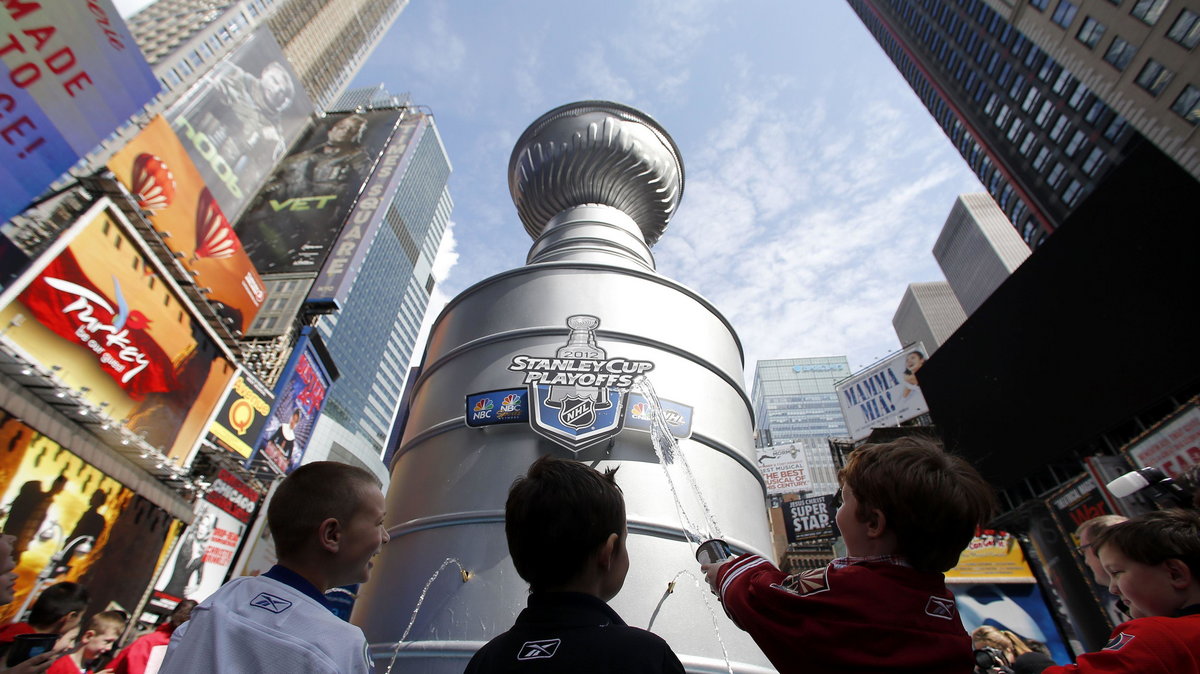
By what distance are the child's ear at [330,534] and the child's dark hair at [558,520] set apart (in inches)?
27.5

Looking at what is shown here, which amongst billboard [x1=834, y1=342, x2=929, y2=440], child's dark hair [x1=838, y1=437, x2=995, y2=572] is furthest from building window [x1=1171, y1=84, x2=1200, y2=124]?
child's dark hair [x1=838, y1=437, x2=995, y2=572]

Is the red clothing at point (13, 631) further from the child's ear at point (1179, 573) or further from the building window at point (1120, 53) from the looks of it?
the building window at point (1120, 53)

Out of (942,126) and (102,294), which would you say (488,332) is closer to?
(102,294)

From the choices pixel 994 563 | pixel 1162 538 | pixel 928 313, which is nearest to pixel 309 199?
pixel 994 563

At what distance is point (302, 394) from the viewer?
2819 centimetres

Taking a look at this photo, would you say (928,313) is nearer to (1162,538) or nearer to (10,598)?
(1162,538)

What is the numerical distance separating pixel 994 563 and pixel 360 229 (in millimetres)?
32055

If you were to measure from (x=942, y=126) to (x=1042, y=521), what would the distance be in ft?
259

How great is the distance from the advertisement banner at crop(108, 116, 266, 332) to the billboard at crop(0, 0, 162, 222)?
10.3ft

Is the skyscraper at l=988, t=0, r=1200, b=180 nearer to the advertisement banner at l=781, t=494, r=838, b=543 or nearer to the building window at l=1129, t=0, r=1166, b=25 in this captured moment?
the building window at l=1129, t=0, r=1166, b=25

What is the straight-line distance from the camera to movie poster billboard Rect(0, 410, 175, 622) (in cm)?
1086

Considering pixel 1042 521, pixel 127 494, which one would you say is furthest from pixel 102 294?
pixel 1042 521

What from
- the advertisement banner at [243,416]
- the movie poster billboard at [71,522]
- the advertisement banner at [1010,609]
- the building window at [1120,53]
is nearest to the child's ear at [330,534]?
the movie poster billboard at [71,522]

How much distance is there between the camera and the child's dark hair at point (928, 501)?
5.55ft
